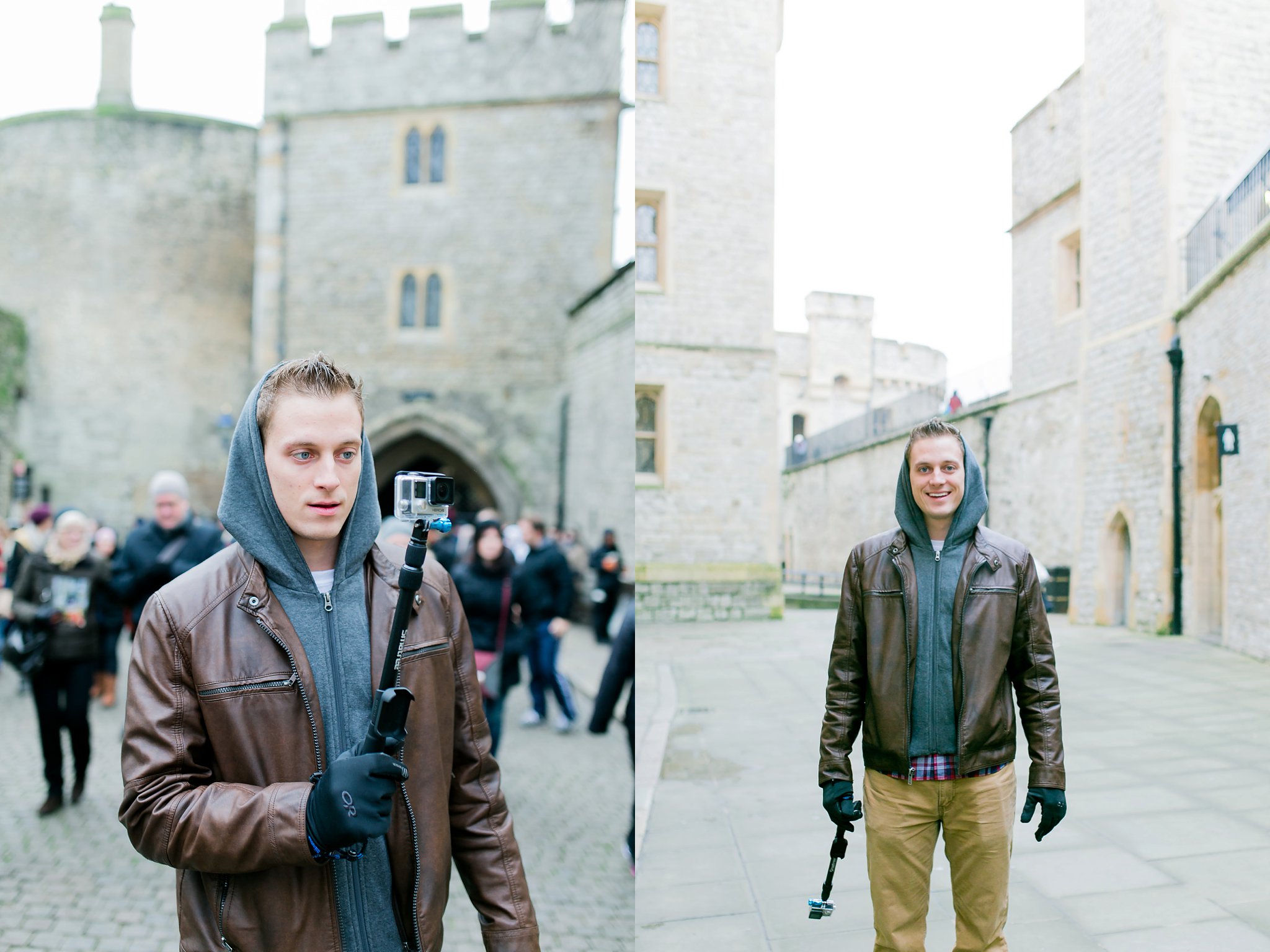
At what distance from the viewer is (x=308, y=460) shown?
1436 millimetres

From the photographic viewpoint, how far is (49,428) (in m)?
16.9

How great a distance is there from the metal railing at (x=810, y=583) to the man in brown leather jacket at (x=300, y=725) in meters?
1.69

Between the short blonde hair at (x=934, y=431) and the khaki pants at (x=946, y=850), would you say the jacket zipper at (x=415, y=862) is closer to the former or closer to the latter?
the khaki pants at (x=946, y=850)

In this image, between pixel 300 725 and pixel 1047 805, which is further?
pixel 1047 805

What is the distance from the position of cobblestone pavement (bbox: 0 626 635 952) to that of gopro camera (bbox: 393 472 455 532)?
237cm

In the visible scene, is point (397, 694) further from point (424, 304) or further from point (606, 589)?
point (424, 304)

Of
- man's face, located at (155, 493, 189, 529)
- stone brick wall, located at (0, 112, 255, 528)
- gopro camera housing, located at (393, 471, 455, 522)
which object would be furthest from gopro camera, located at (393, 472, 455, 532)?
stone brick wall, located at (0, 112, 255, 528)

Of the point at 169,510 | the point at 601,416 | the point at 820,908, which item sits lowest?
the point at 820,908

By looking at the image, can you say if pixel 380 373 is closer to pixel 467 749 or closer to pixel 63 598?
pixel 63 598

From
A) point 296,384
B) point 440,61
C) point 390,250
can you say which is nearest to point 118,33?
point 296,384

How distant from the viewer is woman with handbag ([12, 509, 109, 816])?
171 inches

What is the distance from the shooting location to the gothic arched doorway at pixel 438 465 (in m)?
17.1

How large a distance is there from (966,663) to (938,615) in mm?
120

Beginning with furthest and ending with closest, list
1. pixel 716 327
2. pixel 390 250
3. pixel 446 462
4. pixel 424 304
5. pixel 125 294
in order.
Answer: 1. pixel 446 462
2. pixel 125 294
3. pixel 424 304
4. pixel 390 250
5. pixel 716 327
